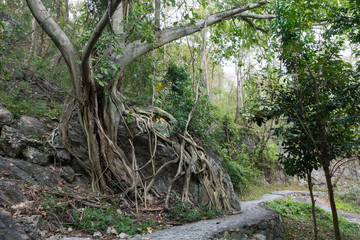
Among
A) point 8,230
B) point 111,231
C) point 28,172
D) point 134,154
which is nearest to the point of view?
point 8,230

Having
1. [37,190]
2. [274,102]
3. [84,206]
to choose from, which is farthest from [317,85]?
[37,190]

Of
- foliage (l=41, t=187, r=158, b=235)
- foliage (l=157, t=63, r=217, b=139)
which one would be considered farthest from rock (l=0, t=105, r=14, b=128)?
foliage (l=157, t=63, r=217, b=139)

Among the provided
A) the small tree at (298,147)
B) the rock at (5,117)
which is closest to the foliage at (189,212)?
the small tree at (298,147)

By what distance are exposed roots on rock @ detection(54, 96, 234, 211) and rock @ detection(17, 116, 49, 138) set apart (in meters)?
0.40

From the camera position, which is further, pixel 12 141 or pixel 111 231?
pixel 12 141

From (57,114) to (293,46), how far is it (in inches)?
208

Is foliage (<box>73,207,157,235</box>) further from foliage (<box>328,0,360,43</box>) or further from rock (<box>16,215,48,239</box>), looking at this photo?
foliage (<box>328,0,360,43</box>)

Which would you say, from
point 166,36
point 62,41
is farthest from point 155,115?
point 62,41

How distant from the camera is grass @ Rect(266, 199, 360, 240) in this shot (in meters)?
6.39

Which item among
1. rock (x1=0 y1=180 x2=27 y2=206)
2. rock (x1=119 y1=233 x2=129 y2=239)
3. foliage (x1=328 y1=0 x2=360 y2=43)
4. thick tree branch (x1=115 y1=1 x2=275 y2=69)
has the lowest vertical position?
rock (x1=119 y1=233 x2=129 y2=239)

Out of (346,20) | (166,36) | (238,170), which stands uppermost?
(166,36)

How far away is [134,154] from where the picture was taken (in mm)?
5754

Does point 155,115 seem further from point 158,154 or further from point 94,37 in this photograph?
point 94,37

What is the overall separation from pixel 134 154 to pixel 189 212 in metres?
1.76
